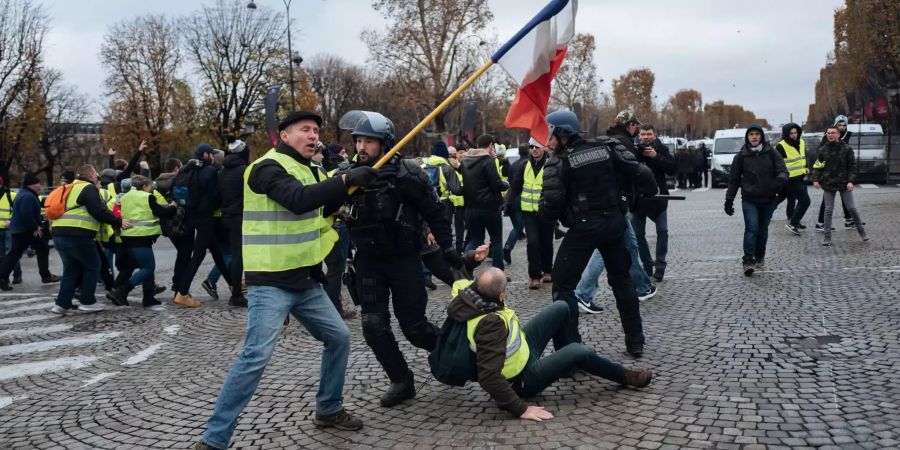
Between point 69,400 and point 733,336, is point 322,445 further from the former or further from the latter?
point 733,336

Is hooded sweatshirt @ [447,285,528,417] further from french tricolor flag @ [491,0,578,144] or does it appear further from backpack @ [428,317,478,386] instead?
french tricolor flag @ [491,0,578,144]

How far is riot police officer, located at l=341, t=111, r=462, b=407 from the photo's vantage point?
174 inches

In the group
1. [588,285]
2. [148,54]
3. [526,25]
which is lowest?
[588,285]

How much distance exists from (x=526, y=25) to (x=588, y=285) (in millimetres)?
2882

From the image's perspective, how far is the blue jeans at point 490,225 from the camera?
8.87 metres

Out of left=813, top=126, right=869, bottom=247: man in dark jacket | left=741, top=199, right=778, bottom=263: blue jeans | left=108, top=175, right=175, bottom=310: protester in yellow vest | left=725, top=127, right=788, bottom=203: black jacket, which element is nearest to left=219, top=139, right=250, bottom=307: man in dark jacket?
left=108, top=175, right=175, bottom=310: protester in yellow vest

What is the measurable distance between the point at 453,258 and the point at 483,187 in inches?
167

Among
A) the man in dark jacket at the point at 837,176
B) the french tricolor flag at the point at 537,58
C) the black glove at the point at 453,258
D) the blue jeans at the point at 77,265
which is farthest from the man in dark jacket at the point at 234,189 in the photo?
the man in dark jacket at the point at 837,176

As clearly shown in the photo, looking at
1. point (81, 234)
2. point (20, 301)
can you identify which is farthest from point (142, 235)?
point (20, 301)

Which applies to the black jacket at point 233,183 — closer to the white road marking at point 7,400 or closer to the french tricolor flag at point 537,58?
the white road marking at point 7,400

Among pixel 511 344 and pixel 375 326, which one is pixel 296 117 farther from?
pixel 511 344

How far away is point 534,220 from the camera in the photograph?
860cm

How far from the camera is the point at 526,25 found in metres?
4.85

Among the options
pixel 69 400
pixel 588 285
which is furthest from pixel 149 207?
pixel 588 285
